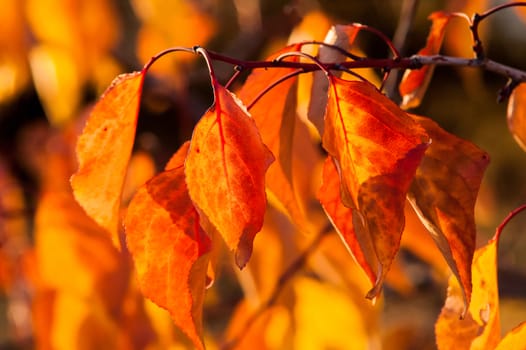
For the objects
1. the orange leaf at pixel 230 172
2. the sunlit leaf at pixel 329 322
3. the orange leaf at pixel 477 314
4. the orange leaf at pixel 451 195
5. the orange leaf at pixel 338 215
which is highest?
the orange leaf at pixel 230 172

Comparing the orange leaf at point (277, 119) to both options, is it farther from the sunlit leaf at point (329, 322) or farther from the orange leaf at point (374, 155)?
the sunlit leaf at point (329, 322)

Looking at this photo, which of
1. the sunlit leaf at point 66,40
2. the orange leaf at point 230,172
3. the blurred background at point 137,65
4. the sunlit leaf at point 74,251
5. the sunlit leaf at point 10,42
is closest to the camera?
the orange leaf at point 230,172

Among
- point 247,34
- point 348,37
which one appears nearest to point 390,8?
point 247,34

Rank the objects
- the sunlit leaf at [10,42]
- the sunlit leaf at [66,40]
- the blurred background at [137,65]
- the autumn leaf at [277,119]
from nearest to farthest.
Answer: the autumn leaf at [277,119] → the blurred background at [137,65] → the sunlit leaf at [66,40] → the sunlit leaf at [10,42]

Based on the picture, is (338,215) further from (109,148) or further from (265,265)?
(265,265)

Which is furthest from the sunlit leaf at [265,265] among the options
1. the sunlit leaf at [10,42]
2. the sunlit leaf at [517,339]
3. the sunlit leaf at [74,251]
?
the sunlit leaf at [10,42]

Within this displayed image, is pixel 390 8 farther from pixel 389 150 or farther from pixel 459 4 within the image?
pixel 389 150

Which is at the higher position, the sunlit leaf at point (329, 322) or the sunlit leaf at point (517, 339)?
the sunlit leaf at point (517, 339)
